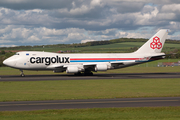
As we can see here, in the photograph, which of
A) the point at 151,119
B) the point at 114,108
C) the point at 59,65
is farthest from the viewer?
the point at 59,65

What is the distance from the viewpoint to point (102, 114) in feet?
49.7

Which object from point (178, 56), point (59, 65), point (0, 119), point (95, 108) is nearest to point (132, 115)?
point (95, 108)

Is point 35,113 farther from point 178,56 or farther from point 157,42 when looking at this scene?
point 178,56

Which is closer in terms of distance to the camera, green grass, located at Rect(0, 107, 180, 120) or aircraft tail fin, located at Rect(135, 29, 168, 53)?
green grass, located at Rect(0, 107, 180, 120)

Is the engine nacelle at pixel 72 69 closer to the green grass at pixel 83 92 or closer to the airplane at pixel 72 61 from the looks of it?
the airplane at pixel 72 61

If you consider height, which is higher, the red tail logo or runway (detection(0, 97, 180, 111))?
the red tail logo

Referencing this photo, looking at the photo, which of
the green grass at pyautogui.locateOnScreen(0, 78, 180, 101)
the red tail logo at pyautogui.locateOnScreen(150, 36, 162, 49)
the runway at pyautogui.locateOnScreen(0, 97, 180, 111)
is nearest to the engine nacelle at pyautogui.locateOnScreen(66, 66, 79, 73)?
the green grass at pyautogui.locateOnScreen(0, 78, 180, 101)

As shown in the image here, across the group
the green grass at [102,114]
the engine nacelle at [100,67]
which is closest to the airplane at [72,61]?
the engine nacelle at [100,67]

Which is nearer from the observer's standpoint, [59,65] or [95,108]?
[95,108]

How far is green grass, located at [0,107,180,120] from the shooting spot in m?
14.1

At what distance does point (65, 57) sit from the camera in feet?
165

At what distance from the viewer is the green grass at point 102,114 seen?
14117mm

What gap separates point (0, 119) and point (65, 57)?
36.6 metres

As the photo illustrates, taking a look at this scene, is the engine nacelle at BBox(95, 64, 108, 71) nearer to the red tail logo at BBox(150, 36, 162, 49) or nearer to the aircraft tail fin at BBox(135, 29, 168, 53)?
the aircraft tail fin at BBox(135, 29, 168, 53)
